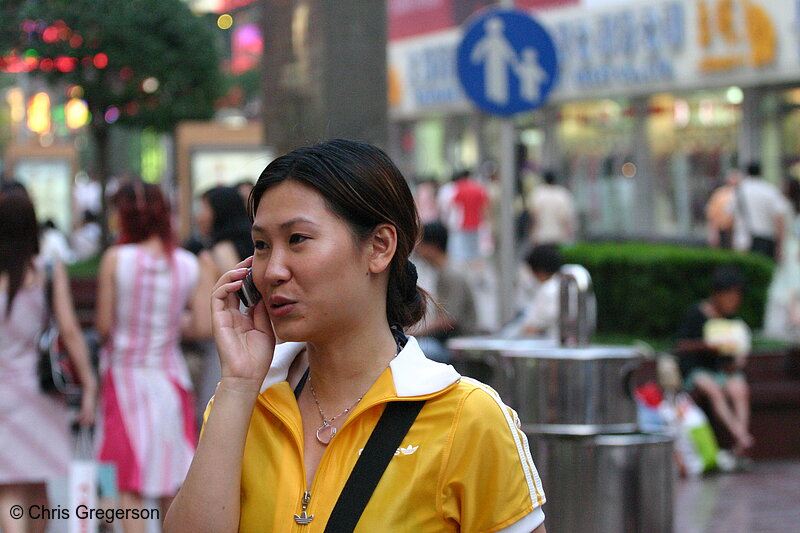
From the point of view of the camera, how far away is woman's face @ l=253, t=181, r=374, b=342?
247cm

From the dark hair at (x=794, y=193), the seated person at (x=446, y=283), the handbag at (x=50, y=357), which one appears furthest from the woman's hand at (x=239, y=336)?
the dark hair at (x=794, y=193)

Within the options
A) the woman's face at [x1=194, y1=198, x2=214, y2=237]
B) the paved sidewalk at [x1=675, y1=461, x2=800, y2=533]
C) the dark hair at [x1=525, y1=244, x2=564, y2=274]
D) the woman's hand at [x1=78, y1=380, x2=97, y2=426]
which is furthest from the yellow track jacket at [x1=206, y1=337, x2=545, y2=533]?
the dark hair at [x1=525, y1=244, x2=564, y2=274]

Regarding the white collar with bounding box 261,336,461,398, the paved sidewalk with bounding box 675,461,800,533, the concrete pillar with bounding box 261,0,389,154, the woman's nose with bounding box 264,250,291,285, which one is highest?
the concrete pillar with bounding box 261,0,389,154

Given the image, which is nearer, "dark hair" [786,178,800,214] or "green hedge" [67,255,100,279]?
"green hedge" [67,255,100,279]

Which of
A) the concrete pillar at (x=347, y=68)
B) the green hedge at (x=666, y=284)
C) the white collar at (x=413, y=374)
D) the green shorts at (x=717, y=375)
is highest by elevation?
the concrete pillar at (x=347, y=68)

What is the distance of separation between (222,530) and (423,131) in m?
31.2

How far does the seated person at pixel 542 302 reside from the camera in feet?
28.6

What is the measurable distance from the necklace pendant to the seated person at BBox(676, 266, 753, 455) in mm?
7688

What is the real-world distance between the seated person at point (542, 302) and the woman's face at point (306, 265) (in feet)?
20.0

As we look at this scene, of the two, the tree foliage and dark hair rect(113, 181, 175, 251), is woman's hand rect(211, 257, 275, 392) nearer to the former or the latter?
dark hair rect(113, 181, 175, 251)

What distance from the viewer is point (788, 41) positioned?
20.1 metres

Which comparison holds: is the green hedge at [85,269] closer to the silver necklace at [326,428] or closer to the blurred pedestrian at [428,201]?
the blurred pedestrian at [428,201]

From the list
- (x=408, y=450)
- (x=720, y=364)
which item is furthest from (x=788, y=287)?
→ (x=408, y=450)

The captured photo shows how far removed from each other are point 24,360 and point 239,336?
12.5 ft
